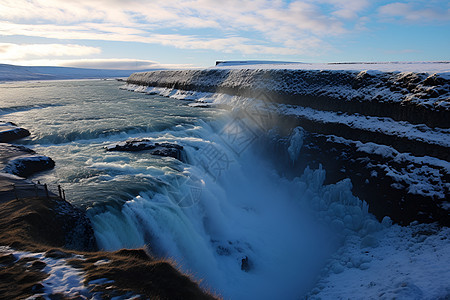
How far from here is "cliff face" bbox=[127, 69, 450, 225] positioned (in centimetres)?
1595

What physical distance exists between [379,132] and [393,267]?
34.7ft

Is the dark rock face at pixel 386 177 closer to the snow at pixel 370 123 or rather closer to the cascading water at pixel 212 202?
the cascading water at pixel 212 202

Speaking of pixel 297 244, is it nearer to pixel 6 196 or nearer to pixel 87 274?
pixel 87 274

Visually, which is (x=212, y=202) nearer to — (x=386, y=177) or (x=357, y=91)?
(x=386, y=177)

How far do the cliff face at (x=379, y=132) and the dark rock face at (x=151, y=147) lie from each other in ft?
35.7

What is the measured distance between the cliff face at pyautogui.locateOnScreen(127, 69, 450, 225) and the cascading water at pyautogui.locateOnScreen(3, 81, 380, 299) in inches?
51.3

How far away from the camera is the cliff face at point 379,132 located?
15.9 meters

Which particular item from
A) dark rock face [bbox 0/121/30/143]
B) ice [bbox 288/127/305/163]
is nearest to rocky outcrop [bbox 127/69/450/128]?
ice [bbox 288/127/305/163]

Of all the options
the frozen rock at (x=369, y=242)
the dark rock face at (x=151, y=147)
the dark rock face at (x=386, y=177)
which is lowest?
the frozen rock at (x=369, y=242)

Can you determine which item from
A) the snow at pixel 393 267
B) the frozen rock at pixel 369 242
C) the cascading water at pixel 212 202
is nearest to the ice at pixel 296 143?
the cascading water at pixel 212 202

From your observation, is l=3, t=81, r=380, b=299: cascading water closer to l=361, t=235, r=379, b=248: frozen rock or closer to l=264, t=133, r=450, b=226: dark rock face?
l=264, t=133, r=450, b=226: dark rock face

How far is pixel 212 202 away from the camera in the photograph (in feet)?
53.5

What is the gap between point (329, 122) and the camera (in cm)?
2450

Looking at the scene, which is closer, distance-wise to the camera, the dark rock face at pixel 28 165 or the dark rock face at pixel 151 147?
the dark rock face at pixel 28 165
